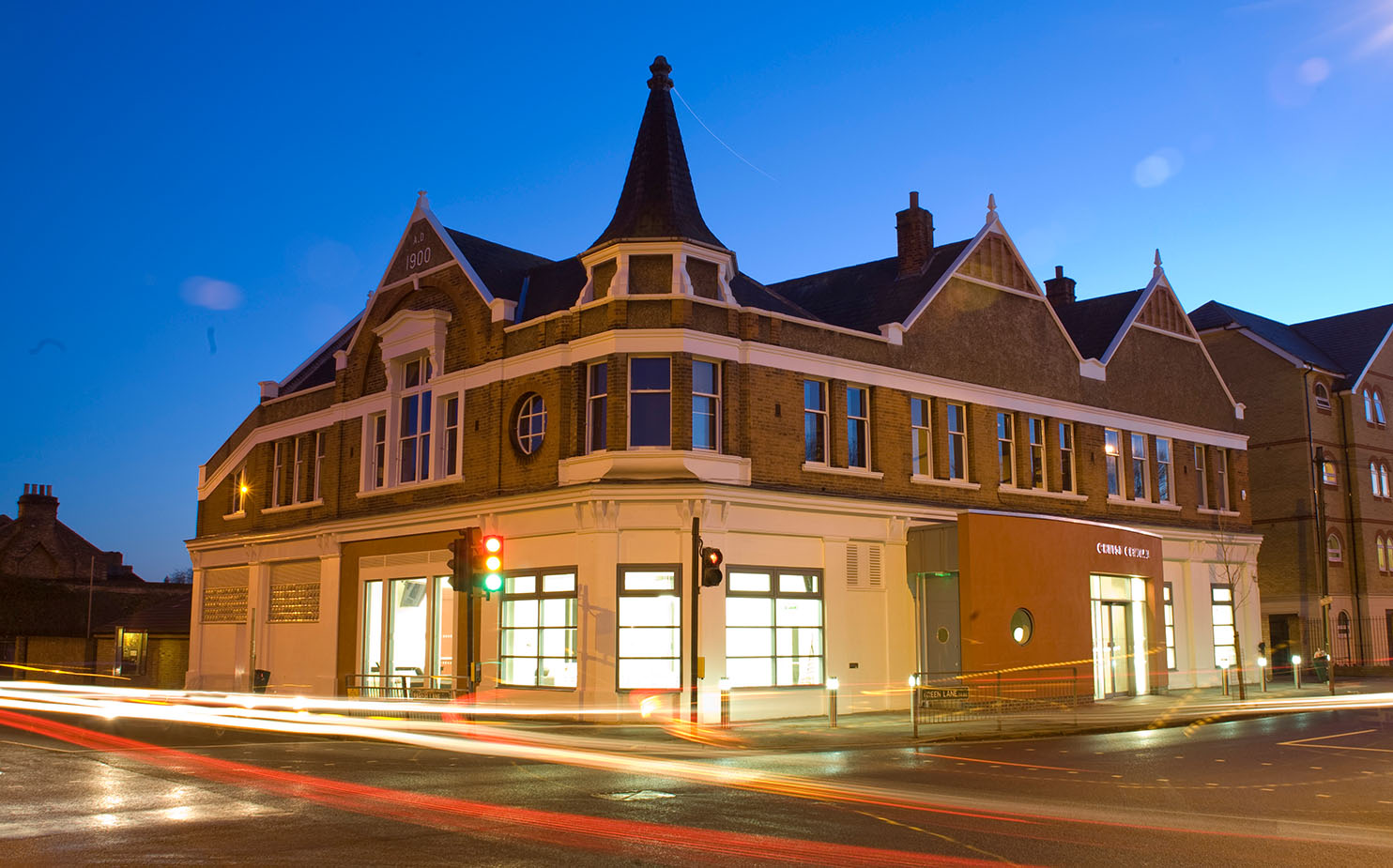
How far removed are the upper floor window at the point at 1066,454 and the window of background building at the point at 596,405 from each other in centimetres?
1433

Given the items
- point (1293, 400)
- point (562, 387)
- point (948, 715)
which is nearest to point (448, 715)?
point (562, 387)

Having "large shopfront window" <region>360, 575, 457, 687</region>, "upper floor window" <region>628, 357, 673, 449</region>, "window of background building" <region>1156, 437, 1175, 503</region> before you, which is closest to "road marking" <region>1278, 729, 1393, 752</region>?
"upper floor window" <region>628, 357, 673, 449</region>

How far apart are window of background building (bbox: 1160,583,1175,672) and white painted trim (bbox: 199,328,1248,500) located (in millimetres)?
4846

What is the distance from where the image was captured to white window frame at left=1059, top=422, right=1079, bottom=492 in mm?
33438

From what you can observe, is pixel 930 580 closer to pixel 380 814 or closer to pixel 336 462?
pixel 336 462

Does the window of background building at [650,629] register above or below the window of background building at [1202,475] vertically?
below

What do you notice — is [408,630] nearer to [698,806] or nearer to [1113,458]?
[698,806]

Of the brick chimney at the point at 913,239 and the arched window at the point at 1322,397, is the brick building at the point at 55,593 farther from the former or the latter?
the arched window at the point at 1322,397

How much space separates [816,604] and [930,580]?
10.9ft

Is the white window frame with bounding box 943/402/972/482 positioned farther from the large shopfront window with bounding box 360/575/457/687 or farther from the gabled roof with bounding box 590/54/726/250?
the large shopfront window with bounding box 360/575/457/687

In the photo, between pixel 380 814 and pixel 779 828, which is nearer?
pixel 779 828

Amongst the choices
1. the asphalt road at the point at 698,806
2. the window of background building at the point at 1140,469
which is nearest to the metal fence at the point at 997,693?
the asphalt road at the point at 698,806

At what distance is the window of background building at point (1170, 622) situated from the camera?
3478 cm

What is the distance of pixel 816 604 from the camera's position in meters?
26.7
